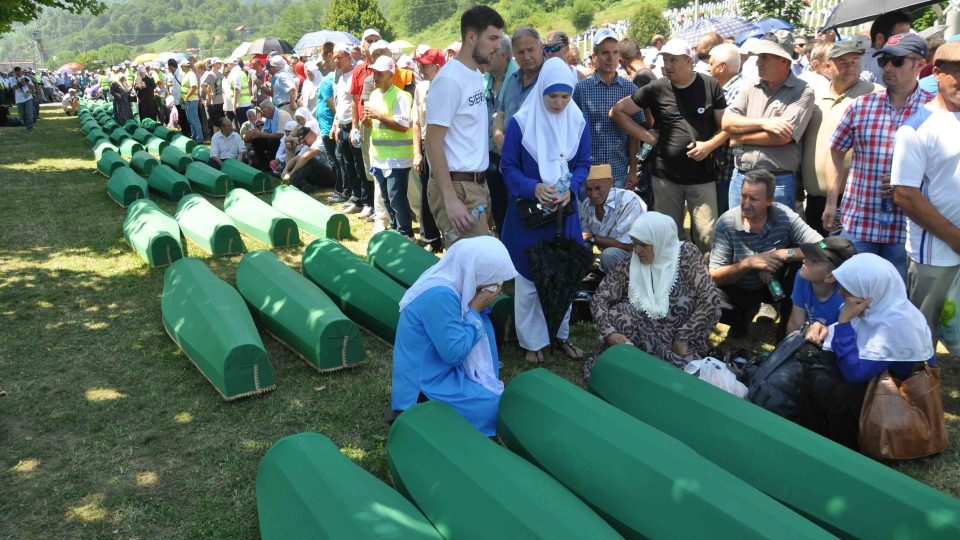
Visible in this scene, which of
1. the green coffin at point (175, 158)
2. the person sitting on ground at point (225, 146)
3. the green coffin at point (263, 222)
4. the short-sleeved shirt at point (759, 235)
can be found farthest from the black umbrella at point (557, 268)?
the person sitting on ground at point (225, 146)

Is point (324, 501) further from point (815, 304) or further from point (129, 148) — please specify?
point (129, 148)

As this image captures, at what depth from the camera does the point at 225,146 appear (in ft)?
39.3

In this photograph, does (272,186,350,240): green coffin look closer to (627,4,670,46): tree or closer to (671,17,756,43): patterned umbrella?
(671,17,756,43): patterned umbrella

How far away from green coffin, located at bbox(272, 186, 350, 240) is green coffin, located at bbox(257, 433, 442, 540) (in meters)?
4.72

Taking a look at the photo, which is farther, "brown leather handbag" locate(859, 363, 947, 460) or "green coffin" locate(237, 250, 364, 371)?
"green coffin" locate(237, 250, 364, 371)

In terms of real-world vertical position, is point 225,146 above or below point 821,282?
below

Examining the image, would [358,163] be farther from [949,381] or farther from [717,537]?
[717,537]

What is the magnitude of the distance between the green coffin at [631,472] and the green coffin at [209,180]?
7974 mm

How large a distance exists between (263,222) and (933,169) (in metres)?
6.04

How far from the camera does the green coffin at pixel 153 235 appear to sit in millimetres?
6871

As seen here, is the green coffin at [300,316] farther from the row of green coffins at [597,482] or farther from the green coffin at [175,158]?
the green coffin at [175,158]

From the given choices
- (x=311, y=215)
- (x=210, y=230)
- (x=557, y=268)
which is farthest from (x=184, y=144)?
(x=557, y=268)

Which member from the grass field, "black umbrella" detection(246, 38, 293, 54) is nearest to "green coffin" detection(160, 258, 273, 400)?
the grass field

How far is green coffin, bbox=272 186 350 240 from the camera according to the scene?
7.76 meters
